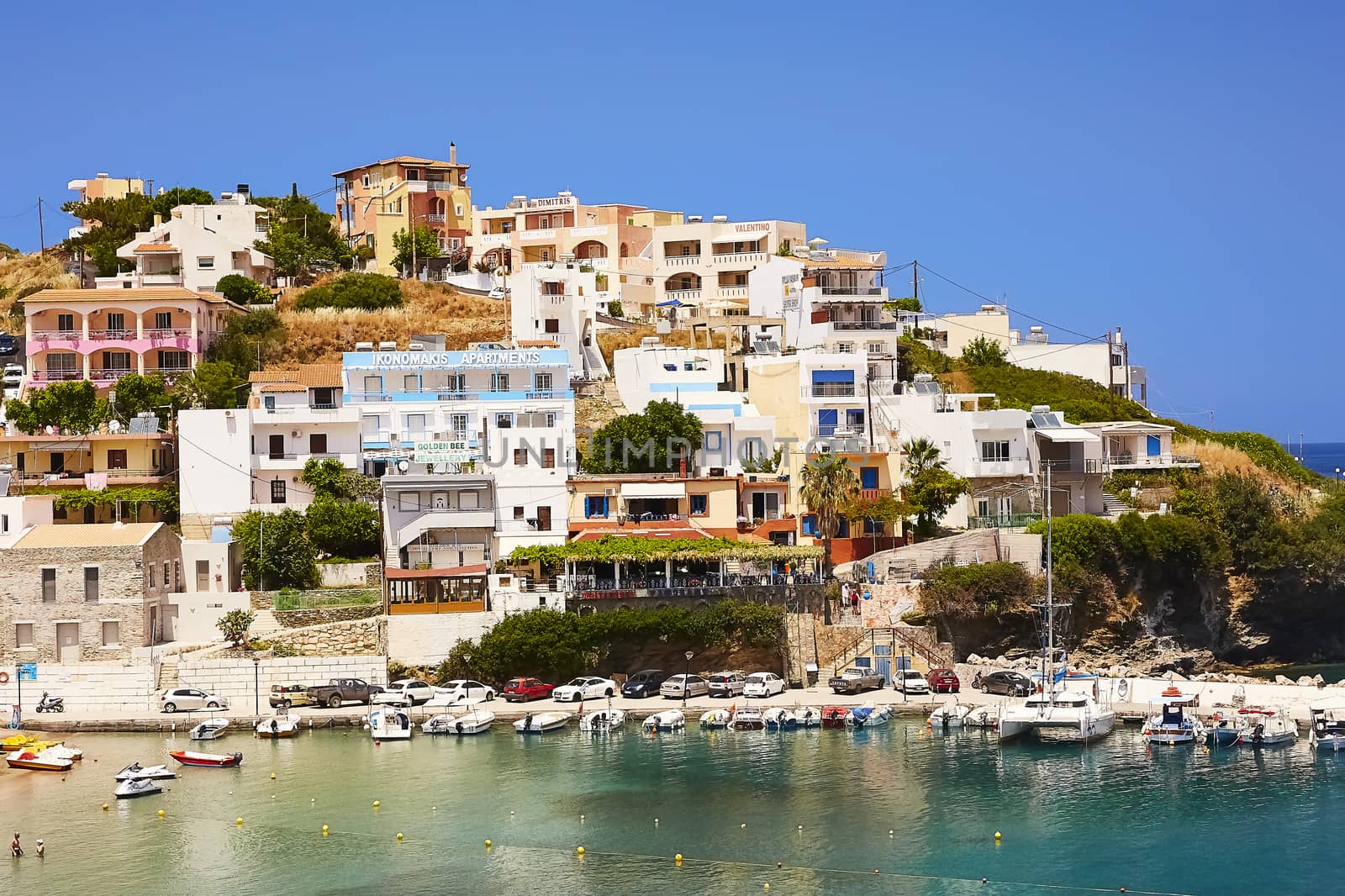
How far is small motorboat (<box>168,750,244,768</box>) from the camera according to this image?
56.9m

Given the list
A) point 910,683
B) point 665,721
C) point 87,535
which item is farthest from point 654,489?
point 87,535

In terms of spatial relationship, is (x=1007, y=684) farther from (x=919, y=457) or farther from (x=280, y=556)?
(x=280, y=556)

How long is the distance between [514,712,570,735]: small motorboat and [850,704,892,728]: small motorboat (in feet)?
31.4

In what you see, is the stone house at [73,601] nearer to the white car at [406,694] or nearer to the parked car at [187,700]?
the parked car at [187,700]

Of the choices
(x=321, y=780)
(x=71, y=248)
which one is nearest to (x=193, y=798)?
(x=321, y=780)

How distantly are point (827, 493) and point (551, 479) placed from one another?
10525 mm

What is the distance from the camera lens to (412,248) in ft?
339

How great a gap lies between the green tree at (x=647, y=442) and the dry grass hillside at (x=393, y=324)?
559 inches

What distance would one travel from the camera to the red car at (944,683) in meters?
64.6

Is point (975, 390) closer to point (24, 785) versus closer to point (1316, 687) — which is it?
point (1316, 687)

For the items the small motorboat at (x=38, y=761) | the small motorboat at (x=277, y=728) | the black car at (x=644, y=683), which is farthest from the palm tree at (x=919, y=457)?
the small motorboat at (x=38, y=761)

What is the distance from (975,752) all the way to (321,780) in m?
20.1

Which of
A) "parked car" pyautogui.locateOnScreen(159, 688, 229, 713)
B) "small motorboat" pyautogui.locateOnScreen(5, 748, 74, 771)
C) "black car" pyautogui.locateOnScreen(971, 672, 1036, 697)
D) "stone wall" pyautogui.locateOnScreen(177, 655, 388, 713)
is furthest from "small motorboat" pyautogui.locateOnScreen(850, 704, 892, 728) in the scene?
"small motorboat" pyautogui.locateOnScreen(5, 748, 74, 771)

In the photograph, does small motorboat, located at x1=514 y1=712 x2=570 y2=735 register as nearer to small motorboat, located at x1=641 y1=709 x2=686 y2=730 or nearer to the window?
small motorboat, located at x1=641 y1=709 x2=686 y2=730
